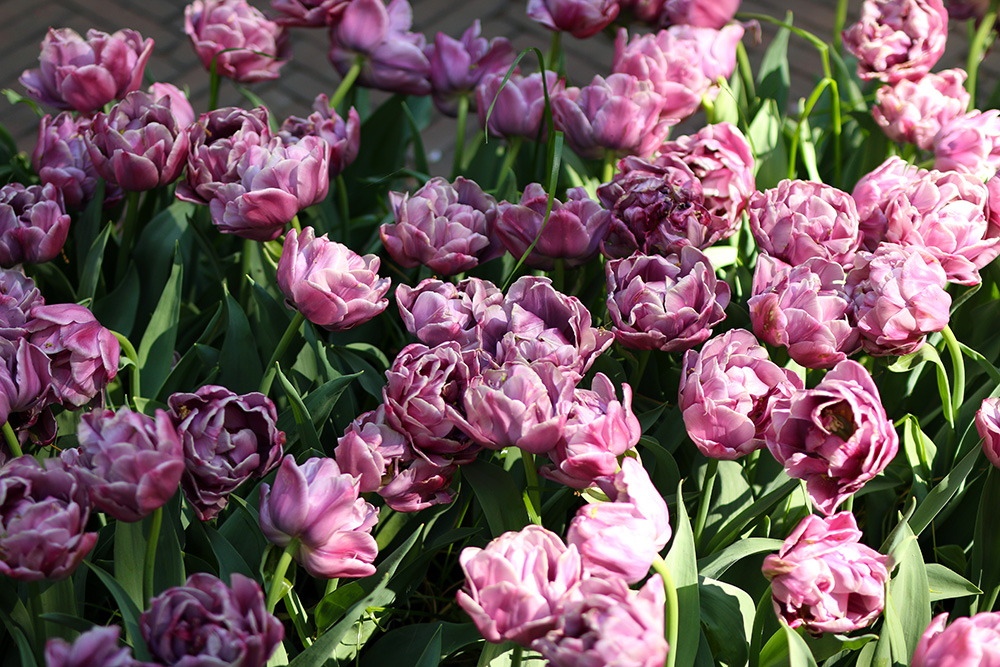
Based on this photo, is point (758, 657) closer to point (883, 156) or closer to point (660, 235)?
point (660, 235)

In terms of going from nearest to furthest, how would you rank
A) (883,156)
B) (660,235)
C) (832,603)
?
(832,603), (660,235), (883,156)

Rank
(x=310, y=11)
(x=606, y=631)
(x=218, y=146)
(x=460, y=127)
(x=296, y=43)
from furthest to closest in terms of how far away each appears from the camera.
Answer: (x=296, y=43), (x=460, y=127), (x=310, y=11), (x=218, y=146), (x=606, y=631)

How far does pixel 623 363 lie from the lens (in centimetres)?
125

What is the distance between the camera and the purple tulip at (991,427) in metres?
0.87

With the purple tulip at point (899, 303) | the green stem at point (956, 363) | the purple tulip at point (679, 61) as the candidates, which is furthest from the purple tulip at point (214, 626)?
the purple tulip at point (679, 61)

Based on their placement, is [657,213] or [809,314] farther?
[657,213]

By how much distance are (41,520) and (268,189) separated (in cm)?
47

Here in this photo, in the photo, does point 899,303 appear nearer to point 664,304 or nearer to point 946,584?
point 664,304

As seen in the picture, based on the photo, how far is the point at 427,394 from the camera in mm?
793

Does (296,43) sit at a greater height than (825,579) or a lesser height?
lesser

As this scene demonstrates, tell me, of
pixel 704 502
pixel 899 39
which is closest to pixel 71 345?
pixel 704 502

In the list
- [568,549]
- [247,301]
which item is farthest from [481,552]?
[247,301]

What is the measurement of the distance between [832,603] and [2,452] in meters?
0.74

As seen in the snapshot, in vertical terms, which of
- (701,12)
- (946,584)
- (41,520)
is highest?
(701,12)
